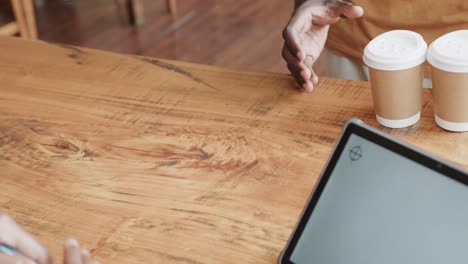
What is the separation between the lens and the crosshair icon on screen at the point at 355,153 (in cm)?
80

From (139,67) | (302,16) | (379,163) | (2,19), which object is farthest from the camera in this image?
(2,19)

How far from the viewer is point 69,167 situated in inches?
43.3

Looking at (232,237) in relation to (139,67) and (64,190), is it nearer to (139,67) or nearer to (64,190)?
(64,190)

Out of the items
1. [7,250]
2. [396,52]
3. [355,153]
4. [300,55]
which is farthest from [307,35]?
[7,250]

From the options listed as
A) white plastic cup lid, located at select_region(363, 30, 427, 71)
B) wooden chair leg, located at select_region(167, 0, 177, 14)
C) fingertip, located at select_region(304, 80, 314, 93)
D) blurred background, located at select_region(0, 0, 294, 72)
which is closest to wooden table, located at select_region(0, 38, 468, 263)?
fingertip, located at select_region(304, 80, 314, 93)

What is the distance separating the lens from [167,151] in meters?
1.11

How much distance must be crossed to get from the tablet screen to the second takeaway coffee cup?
0.26 meters

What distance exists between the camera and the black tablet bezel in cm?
73

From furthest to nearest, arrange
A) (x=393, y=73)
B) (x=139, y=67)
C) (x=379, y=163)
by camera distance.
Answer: (x=139, y=67) → (x=393, y=73) → (x=379, y=163)

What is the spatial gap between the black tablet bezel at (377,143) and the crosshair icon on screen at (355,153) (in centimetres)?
1

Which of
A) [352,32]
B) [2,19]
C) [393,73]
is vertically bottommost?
[2,19]

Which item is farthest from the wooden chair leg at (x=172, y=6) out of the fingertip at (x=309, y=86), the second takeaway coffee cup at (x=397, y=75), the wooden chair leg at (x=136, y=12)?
the second takeaway coffee cup at (x=397, y=75)

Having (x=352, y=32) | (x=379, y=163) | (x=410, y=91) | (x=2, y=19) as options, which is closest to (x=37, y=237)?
(x=379, y=163)

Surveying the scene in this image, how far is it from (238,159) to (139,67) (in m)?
0.37
